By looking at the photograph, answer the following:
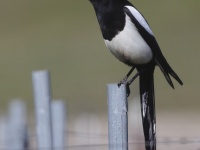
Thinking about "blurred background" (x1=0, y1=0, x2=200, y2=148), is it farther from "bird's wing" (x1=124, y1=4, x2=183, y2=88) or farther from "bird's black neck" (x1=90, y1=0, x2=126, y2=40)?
"bird's black neck" (x1=90, y1=0, x2=126, y2=40)

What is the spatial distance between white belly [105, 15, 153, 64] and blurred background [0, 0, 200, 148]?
19.8 ft

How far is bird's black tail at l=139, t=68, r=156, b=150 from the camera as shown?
5.25 meters

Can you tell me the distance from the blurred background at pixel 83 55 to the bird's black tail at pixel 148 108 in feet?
19.5

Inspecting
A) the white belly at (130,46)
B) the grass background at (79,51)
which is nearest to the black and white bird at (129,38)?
the white belly at (130,46)

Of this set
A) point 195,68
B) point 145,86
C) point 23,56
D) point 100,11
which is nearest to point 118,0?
point 100,11

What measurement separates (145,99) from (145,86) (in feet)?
0.47

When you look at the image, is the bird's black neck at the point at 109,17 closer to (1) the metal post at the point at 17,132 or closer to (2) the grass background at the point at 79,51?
(1) the metal post at the point at 17,132

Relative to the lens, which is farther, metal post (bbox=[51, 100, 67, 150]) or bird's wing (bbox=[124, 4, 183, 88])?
bird's wing (bbox=[124, 4, 183, 88])

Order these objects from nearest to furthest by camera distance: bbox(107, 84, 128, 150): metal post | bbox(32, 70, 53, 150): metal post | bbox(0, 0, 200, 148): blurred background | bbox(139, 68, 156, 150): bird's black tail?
bbox(107, 84, 128, 150): metal post < bbox(32, 70, 53, 150): metal post < bbox(139, 68, 156, 150): bird's black tail < bbox(0, 0, 200, 148): blurred background

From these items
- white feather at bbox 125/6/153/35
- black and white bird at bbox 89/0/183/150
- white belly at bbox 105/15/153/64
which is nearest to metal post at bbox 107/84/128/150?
black and white bird at bbox 89/0/183/150

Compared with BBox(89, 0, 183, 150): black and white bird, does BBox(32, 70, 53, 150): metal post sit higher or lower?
lower

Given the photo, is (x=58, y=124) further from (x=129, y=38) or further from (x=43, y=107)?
(x=129, y=38)

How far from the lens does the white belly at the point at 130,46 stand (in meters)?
5.72

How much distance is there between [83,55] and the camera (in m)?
22.1
